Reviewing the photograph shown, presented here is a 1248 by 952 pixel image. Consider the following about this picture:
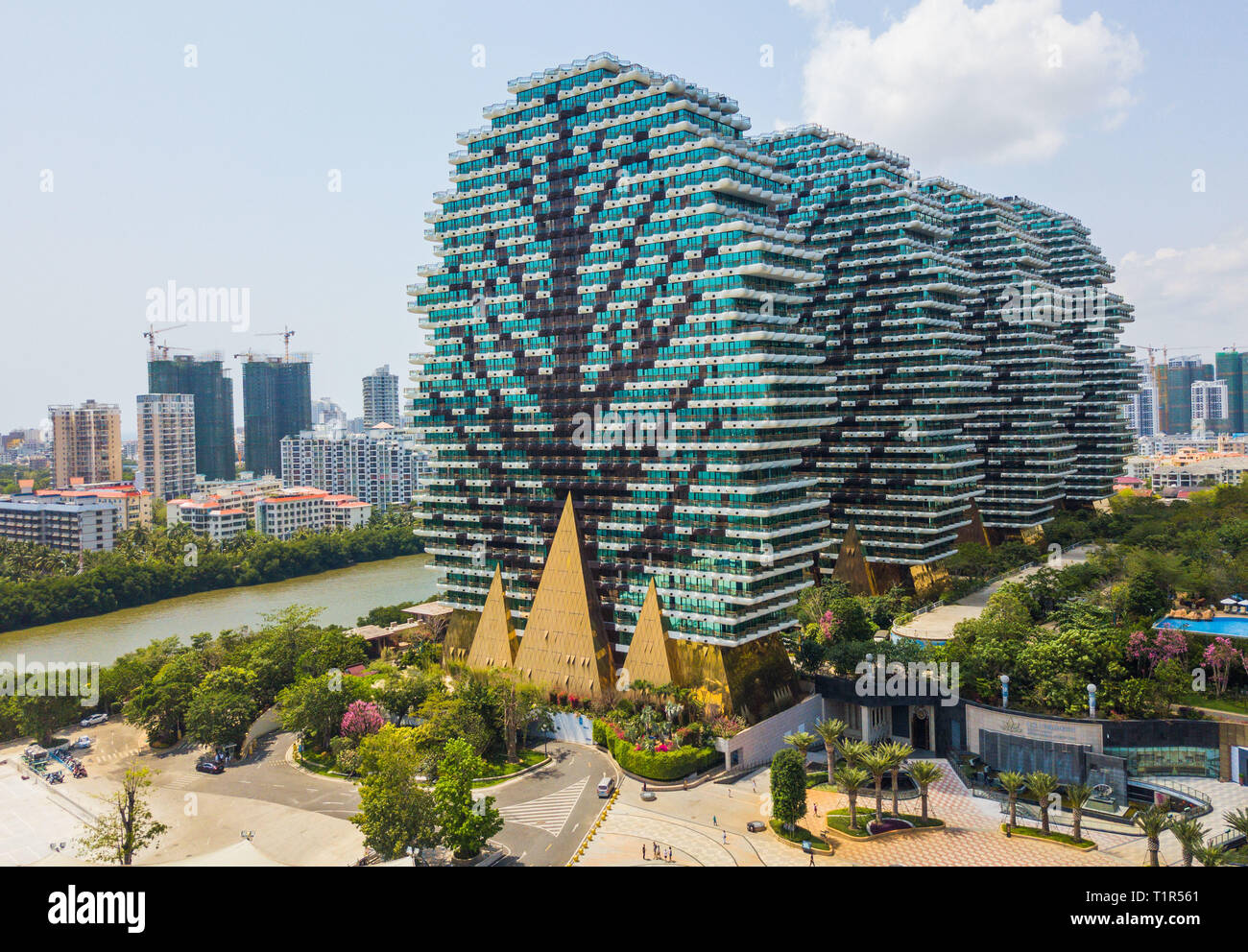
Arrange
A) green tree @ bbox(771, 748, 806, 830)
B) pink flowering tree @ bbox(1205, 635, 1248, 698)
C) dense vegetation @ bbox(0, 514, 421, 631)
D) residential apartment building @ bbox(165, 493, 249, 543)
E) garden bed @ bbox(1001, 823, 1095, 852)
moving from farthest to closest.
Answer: residential apartment building @ bbox(165, 493, 249, 543)
dense vegetation @ bbox(0, 514, 421, 631)
pink flowering tree @ bbox(1205, 635, 1248, 698)
green tree @ bbox(771, 748, 806, 830)
garden bed @ bbox(1001, 823, 1095, 852)

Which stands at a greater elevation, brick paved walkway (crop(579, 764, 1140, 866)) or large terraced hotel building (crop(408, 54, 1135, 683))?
large terraced hotel building (crop(408, 54, 1135, 683))

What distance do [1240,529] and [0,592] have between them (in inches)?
5968

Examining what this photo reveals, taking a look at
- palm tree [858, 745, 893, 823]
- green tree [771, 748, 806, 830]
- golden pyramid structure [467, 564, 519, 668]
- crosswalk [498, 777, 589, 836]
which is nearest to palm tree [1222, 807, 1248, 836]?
palm tree [858, 745, 893, 823]

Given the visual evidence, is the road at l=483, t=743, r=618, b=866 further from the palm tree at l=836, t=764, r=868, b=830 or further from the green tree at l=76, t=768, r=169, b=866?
the green tree at l=76, t=768, r=169, b=866

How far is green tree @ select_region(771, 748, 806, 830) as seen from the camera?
51.6 meters

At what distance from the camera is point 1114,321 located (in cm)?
14762

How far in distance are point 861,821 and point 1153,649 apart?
26.6 metres

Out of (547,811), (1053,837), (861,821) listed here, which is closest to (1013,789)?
(1053,837)

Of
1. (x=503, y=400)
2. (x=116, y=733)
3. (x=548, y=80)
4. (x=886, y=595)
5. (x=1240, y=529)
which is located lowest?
(x=116, y=733)

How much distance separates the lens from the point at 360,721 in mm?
64750

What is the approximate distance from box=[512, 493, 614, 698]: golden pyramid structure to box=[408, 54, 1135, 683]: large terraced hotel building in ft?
5.28

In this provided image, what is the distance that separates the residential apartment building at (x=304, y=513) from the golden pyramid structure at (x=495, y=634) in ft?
351
